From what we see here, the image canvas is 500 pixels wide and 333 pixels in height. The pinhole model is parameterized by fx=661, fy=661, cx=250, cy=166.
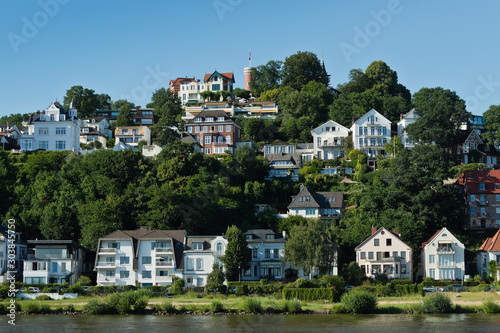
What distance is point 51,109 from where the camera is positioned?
99.8 metres

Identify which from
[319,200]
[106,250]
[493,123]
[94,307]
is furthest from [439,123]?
[94,307]

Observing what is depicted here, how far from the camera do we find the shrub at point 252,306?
5284 cm

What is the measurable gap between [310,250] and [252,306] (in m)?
12.4

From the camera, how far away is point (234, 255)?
2544 inches

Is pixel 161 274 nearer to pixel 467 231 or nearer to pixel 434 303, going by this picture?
pixel 434 303

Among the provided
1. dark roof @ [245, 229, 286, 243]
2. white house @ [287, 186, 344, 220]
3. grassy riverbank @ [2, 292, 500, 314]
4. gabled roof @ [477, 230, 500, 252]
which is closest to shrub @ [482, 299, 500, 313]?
grassy riverbank @ [2, 292, 500, 314]

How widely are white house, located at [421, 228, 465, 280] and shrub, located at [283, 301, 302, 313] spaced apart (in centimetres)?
2099

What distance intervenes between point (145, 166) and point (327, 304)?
35703mm

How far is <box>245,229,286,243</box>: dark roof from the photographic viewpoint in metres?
69.4

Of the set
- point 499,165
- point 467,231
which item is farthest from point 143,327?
point 499,165

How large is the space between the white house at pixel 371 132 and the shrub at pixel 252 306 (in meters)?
49.9

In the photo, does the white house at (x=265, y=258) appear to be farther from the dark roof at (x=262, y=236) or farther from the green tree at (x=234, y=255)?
the green tree at (x=234, y=255)

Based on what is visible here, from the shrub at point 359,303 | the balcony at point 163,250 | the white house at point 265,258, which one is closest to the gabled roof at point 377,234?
the white house at point 265,258

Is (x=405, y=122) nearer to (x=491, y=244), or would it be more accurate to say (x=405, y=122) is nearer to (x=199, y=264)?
(x=491, y=244)
